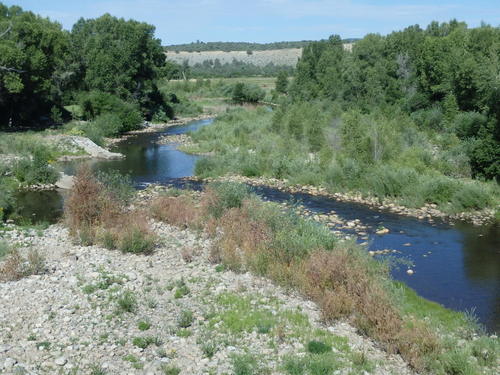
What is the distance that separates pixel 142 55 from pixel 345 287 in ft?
168

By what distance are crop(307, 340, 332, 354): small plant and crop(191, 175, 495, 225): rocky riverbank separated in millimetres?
13768

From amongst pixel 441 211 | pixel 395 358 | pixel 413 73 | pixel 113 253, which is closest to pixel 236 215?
pixel 113 253

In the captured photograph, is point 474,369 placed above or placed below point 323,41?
below

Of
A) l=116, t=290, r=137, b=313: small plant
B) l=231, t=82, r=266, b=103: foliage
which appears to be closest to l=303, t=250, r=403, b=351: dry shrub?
l=116, t=290, r=137, b=313: small plant

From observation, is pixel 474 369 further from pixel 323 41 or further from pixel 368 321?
pixel 323 41

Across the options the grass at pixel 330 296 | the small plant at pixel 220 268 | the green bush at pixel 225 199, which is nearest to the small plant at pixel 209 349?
the grass at pixel 330 296

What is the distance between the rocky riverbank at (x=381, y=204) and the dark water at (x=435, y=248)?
0.69 metres

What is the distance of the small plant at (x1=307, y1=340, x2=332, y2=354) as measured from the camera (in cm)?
1144

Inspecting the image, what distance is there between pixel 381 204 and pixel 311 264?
1297 cm

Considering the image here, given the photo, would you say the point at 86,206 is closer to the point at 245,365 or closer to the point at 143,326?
the point at 143,326

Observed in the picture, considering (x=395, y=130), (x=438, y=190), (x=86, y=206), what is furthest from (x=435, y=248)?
(x=395, y=130)

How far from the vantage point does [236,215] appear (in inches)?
766

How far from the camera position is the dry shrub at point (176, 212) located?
67.7ft

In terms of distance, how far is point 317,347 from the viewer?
1151 cm
